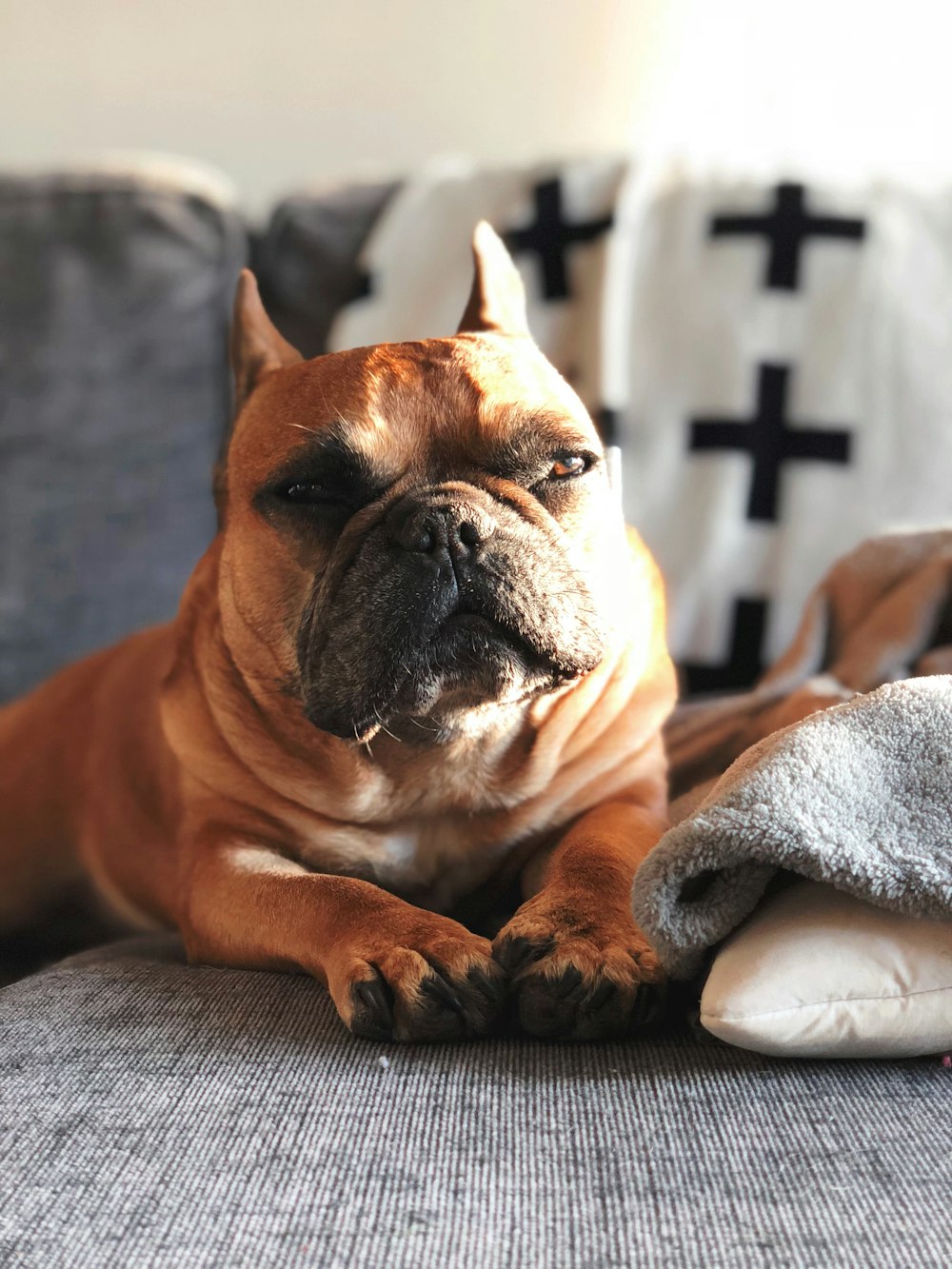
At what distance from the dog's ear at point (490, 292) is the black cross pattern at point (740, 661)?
734mm

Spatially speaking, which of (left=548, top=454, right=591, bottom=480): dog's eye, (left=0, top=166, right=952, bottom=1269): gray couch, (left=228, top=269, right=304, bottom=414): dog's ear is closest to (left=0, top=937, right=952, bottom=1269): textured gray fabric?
(left=0, top=166, right=952, bottom=1269): gray couch

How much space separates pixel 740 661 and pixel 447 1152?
1267 millimetres

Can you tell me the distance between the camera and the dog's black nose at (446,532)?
97 centimetres

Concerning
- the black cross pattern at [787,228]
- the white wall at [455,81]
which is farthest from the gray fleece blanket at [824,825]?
the white wall at [455,81]

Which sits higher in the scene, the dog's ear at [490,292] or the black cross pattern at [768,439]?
the dog's ear at [490,292]

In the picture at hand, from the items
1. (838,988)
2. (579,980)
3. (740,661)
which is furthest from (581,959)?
(740,661)

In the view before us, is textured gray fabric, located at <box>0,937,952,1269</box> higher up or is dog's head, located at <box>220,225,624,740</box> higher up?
dog's head, located at <box>220,225,624,740</box>

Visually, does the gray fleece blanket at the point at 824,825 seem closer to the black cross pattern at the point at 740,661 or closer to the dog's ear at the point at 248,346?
the dog's ear at the point at 248,346

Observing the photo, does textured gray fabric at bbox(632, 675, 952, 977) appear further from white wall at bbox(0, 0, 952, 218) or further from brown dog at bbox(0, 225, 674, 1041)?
white wall at bbox(0, 0, 952, 218)

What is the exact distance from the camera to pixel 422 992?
2.82ft

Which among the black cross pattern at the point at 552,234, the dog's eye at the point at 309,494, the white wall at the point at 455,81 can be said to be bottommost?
the dog's eye at the point at 309,494

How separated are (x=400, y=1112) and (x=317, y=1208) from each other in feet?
0.36

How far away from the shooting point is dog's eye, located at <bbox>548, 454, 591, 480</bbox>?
1.10 m

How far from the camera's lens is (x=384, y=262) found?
6.15 ft
